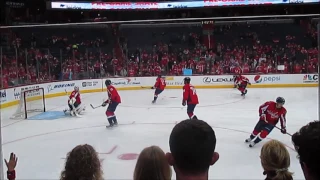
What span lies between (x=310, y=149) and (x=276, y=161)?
902mm

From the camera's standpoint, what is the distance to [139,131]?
24.5 ft

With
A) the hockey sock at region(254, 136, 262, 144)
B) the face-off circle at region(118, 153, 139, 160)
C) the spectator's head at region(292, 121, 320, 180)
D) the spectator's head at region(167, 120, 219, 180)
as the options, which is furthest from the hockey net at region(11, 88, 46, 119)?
the spectator's head at region(292, 121, 320, 180)

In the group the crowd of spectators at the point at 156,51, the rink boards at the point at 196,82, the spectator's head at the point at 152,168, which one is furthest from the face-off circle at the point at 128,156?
Answer: the rink boards at the point at 196,82

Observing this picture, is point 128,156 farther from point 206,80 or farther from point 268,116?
point 206,80

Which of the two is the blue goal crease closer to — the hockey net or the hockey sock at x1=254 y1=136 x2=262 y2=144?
the hockey net

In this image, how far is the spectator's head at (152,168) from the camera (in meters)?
1.57

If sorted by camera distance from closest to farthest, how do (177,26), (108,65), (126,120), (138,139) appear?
(138,139) → (126,120) → (108,65) → (177,26)

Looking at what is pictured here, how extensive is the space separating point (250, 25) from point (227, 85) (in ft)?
21.5

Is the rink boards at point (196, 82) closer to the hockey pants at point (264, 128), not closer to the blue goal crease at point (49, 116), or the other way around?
the blue goal crease at point (49, 116)

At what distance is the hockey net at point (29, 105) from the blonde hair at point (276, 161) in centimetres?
820

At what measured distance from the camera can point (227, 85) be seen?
14.3m

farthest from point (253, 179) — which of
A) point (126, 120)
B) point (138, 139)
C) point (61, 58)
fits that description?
point (61, 58)

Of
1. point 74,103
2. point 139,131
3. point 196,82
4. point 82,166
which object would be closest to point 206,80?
point 196,82

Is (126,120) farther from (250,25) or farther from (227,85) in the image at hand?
(250,25)
